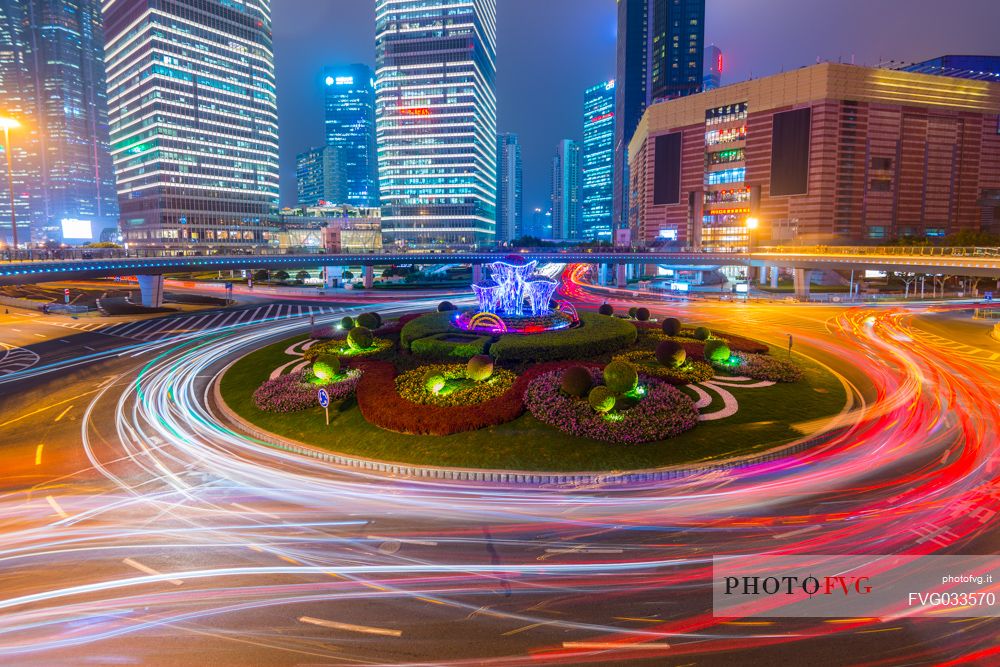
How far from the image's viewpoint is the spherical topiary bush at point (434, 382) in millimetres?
28547

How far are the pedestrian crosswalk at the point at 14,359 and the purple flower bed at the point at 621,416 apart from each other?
39805mm

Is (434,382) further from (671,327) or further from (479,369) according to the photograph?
(671,327)

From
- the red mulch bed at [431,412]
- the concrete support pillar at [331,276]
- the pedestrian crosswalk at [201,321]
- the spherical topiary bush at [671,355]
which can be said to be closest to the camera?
the red mulch bed at [431,412]

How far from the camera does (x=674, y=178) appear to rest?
6358 inches

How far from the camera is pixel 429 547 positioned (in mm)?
16312

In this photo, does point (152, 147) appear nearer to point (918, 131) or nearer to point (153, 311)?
point (153, 311)

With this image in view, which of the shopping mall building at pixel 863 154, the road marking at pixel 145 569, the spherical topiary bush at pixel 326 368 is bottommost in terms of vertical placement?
the road marking at pixel 145 569

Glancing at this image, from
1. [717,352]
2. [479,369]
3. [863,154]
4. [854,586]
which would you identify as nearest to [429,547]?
[854,586]

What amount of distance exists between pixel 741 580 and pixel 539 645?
6.01 meters

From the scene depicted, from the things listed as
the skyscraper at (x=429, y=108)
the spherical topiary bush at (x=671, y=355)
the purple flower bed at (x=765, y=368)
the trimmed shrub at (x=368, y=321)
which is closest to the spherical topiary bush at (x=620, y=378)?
the spherical topiary bush at (x=671, y=355)

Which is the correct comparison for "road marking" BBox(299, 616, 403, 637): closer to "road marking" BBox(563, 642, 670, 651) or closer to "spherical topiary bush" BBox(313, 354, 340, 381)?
"road marking" BBox(563, 642, 670, 651)

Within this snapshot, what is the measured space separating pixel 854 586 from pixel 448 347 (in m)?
24.3

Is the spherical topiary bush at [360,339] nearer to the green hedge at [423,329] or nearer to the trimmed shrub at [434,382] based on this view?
the green hedge at [423,329]

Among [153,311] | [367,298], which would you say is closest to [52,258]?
[153,311]
